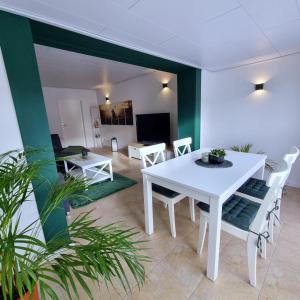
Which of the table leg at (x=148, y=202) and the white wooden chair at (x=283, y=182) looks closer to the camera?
the white wooden chair at (x=283, y=182)

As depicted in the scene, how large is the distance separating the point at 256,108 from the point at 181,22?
2.09 metres

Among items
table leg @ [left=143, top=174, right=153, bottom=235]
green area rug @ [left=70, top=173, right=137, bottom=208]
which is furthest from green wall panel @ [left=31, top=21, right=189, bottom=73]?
green area rug @ [left=70, top=173, right=137, bottom=208]

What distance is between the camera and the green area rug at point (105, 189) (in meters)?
2.61

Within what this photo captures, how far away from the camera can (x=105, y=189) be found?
2967mm

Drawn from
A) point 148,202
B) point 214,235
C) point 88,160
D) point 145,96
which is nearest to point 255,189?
point 214,235

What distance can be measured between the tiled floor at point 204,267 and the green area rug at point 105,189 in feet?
1.99

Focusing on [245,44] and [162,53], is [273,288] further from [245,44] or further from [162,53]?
[162,53]

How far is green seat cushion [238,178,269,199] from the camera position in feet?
5.64

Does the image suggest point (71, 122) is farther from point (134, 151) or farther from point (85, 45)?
point (85, 45)

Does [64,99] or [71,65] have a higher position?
[71,65]

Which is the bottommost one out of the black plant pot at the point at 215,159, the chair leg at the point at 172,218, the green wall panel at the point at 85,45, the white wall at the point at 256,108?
the chair leg at the point at 172,218

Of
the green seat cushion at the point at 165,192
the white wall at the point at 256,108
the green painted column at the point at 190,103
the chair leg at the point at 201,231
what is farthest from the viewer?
the green painted column at the point at 190,103

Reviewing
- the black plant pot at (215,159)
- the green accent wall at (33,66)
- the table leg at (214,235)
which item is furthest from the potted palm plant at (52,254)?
the black plant pot at (215,159)

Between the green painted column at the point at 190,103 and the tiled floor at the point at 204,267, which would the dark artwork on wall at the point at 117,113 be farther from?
the tiled floor at the point at 204,267
